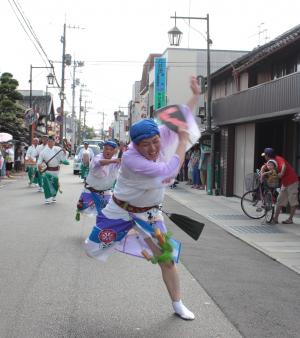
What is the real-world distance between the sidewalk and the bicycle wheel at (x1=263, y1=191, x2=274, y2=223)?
17cm

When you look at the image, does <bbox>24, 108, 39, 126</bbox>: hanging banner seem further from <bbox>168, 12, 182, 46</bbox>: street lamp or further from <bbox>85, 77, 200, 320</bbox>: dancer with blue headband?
<bbox>85, 77, 200, 320</bbox>: dancer with blue headband

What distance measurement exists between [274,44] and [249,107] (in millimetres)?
1939

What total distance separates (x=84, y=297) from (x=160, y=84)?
31.9 m

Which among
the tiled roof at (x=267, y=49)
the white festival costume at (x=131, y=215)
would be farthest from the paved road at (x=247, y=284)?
the tiled roof at (x=267, y=49)

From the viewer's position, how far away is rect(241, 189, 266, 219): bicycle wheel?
11.7 m

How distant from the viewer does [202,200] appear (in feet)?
53.7

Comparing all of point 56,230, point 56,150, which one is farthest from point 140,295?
point 56,150

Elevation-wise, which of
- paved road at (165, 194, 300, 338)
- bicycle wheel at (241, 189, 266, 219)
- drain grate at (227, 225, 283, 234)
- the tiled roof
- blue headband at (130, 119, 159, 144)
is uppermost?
the tiled roof

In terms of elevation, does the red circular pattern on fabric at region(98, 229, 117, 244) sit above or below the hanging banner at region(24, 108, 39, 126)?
below

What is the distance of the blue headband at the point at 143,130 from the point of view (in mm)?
4215

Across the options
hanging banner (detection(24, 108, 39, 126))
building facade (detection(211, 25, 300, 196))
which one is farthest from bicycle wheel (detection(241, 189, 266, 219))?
hanging banner (detection(24, 108, 39, 126))

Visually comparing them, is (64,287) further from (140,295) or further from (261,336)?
(261,336)

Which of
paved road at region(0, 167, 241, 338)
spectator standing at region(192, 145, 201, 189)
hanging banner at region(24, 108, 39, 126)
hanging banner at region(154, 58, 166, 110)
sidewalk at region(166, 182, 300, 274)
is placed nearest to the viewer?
paved road at region(0, 167, 241, 338)

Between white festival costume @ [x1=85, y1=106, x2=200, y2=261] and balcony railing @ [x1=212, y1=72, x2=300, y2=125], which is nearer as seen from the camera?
white festival costume @ [x1=85, y1=106, x2=200, y2=261]
